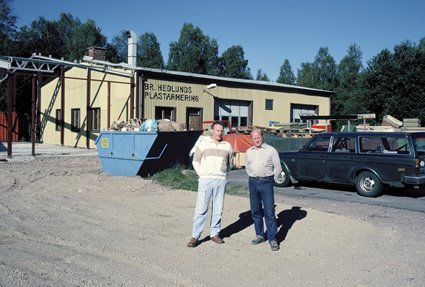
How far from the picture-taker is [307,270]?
19.1 ft

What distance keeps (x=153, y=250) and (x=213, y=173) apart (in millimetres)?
1342

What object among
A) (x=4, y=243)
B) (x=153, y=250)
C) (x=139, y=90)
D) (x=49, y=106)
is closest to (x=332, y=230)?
(x=153, y=250)

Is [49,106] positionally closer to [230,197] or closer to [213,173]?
[230,197]

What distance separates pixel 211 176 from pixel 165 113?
19752 mm

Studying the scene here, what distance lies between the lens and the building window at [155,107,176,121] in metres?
26.0

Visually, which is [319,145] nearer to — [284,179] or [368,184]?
[284,179]

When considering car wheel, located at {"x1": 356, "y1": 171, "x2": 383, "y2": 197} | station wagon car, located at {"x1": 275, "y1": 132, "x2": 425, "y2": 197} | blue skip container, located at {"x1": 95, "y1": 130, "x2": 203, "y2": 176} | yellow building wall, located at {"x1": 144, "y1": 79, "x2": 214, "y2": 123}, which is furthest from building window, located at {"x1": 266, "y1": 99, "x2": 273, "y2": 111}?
car wheel, located at {"x1": 356, "y1": 171, "x2": 383, "y2": 197}

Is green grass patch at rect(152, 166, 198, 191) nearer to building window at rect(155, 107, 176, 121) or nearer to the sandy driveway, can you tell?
the sandy driveway

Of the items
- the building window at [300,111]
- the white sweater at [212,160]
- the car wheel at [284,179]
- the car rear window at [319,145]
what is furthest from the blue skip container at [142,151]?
the building window at [300,111]

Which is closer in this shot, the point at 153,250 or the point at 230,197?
the point at 153,250

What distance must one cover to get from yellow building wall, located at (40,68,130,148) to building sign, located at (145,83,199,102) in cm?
120

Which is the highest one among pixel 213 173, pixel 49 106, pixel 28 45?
pixel 28 45

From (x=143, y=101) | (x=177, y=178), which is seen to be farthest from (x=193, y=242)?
(x=143, y=101)

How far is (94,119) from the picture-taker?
2762 centimetres
